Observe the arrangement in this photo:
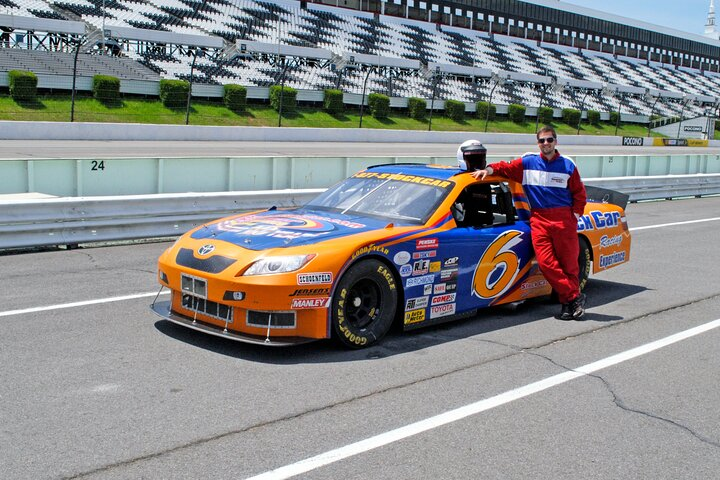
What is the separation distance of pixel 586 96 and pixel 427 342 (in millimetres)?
73577

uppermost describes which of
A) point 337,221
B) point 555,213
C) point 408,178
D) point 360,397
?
point 408,178

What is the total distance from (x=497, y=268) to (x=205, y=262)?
2719 mm

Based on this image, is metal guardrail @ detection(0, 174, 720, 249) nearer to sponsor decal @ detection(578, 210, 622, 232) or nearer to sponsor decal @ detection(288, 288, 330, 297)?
sponsor decal @ detection(288, 288, 330, 297)

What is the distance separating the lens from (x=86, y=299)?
742 centimetres

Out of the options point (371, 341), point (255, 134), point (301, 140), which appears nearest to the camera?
point (371, 341)

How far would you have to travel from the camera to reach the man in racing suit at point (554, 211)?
7246 mm

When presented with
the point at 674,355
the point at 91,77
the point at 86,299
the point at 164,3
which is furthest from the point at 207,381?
the point at 164,3

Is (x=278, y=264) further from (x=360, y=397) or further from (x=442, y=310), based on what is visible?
(x=442, y=310)

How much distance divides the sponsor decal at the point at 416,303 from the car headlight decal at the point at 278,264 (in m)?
1.02

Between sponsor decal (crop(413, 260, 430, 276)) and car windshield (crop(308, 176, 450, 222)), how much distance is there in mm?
404

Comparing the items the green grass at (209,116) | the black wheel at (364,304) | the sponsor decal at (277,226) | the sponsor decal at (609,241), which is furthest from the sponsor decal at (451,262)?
the green grass at (209,116)

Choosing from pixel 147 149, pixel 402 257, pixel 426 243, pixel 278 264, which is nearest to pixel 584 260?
pixel 426 243

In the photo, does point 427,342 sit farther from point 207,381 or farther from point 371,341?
point 207,381

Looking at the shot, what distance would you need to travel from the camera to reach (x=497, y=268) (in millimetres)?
7129
